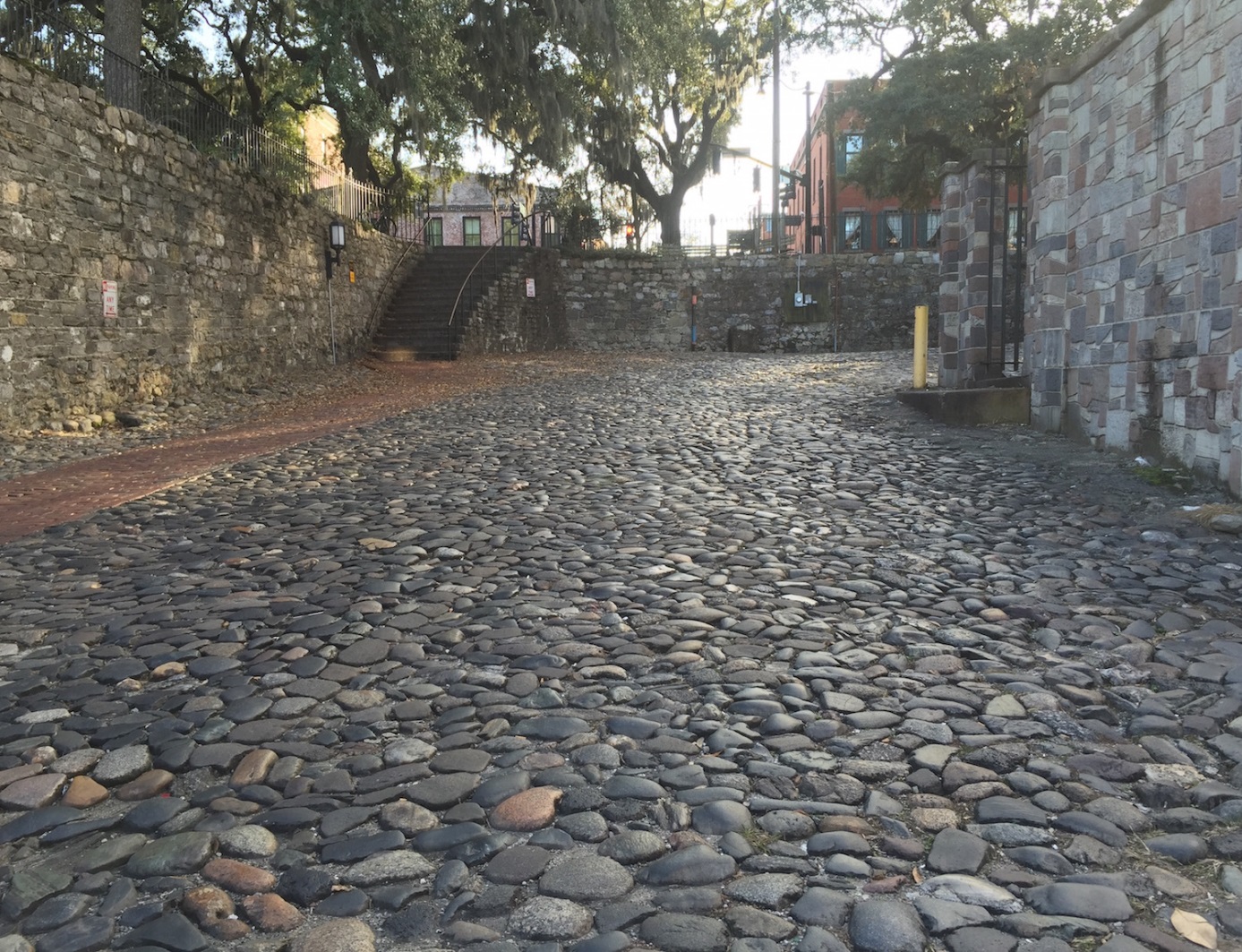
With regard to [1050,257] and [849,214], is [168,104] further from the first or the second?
[849,214]

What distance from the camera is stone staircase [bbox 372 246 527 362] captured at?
866 inches

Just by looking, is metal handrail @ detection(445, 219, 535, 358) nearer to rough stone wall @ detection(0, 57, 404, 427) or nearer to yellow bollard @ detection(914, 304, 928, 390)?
rough stone wall @ detection(0, 57, 404, 427)

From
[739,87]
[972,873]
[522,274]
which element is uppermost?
[739,87]

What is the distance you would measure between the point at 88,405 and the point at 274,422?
2.02 meters

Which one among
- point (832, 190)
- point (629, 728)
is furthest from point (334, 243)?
point (832, 190)

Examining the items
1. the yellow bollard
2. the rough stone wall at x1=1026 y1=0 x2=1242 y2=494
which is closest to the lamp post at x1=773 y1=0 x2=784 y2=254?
the yellow bollard

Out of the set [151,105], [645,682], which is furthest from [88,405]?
[645,682]

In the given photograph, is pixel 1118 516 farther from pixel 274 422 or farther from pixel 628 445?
pixel 274 422

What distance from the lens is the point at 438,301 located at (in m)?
23.8

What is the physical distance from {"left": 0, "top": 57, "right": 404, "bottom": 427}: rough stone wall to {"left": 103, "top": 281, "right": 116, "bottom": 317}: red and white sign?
0.07 metres

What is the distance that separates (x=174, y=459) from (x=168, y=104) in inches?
282

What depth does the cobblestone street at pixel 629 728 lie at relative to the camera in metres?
2.18

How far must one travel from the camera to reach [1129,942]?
6.56 feet

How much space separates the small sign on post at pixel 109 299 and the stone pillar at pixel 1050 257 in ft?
33.4
